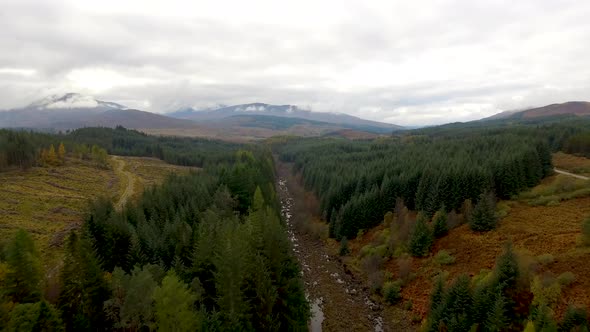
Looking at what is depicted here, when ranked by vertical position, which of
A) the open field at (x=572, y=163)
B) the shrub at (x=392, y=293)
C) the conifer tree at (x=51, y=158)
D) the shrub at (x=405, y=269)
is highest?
the open field at (x=572, y=163)

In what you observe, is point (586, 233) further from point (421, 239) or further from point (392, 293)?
point (392, 293)

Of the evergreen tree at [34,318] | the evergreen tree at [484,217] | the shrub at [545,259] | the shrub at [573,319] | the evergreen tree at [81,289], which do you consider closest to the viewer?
the evergreen tree at [34,318]

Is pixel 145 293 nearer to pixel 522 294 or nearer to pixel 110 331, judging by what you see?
pixel 110 331

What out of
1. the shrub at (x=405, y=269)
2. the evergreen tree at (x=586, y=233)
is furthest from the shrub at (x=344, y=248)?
the evergreen tree at (x=586, y=233)

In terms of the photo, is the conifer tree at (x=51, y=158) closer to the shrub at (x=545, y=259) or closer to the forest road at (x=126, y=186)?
the forest road at (x=126, y=186)

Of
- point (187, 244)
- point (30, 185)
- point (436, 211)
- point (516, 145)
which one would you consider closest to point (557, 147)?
point (516, 145)

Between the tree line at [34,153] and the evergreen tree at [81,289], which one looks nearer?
the evergreen tree at [81,289]

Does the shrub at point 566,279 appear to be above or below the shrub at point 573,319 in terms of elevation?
above

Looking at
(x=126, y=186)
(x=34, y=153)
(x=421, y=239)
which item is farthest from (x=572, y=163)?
(x=34, y=153)
